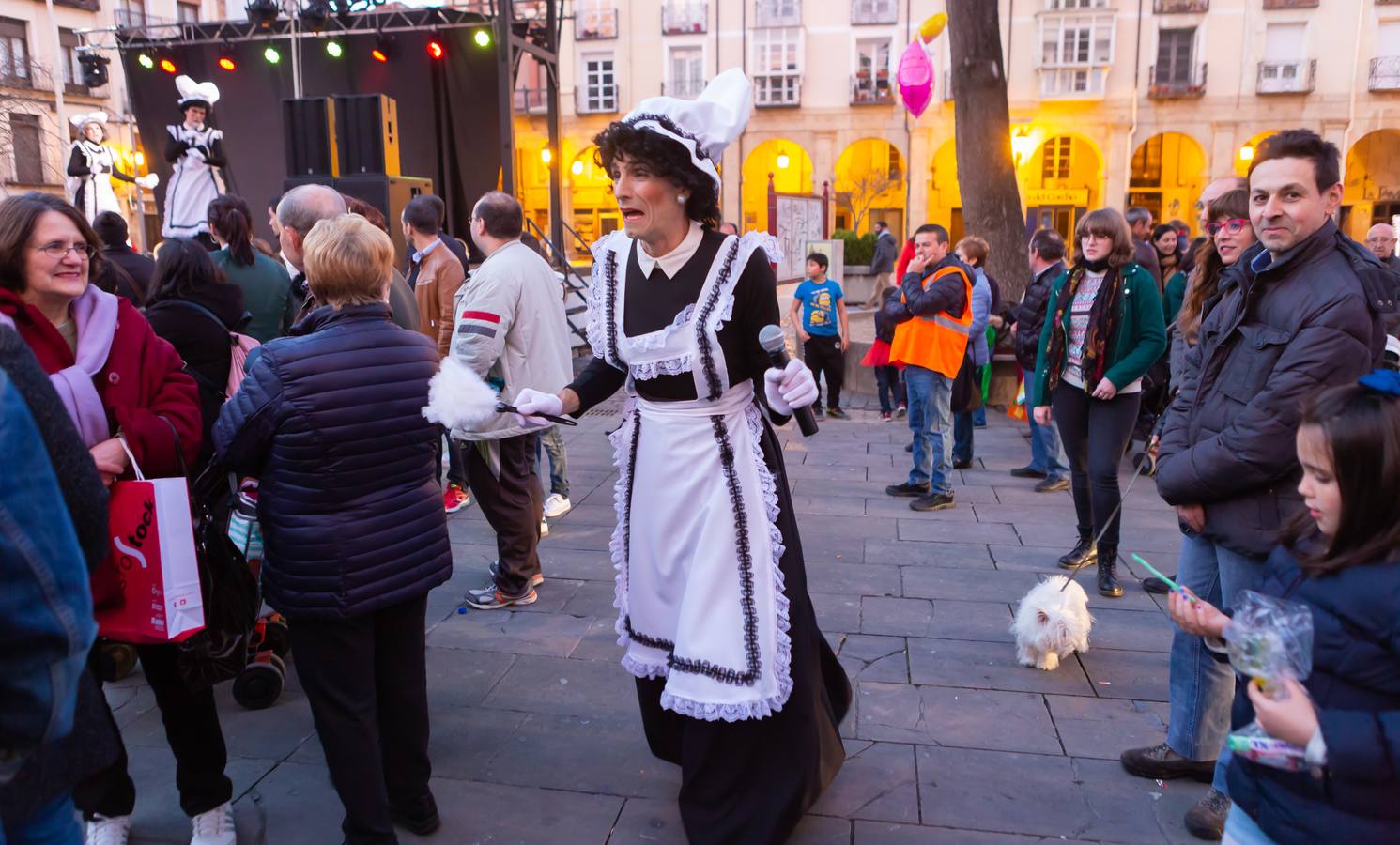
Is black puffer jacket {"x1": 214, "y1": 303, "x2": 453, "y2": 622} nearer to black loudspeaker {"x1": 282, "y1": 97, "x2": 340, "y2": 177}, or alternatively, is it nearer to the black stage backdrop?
black loudspeaker {"x1": 282, "y1": 97, "x2": 340, "y2": 177}

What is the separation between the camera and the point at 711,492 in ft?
8.59

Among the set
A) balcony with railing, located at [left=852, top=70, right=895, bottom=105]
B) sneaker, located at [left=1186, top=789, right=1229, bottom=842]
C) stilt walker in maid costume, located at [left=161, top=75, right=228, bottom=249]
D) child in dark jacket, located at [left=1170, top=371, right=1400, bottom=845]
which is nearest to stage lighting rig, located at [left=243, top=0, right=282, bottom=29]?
stilt walker in maid costume, located at [left=161, top=75, right=228, bottom=249]

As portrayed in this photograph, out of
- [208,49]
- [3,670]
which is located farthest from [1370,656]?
[208,49]

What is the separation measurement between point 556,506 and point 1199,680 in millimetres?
4051

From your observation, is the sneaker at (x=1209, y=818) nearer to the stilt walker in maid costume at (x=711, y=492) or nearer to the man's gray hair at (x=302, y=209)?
the stilt walker in maid costume at (x=711, y=492)

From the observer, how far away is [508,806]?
2.96 m

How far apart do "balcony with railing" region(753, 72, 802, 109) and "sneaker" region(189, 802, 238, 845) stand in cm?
3365

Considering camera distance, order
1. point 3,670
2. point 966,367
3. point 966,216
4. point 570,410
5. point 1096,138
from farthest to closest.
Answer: point 1096,138
point 966,216
point 966,367
point 570,410
point 3,670

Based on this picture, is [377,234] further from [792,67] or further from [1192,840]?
[792,67]

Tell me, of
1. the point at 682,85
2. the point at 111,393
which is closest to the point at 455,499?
the point at 111,393

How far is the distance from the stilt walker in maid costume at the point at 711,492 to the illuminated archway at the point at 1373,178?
120 feet

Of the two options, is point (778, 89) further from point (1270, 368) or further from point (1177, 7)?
point (1270, 368)

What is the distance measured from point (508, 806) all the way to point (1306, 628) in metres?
2.26

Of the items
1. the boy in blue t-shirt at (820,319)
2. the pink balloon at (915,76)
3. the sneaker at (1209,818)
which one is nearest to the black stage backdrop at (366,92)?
the pink balloon at (915,76)
